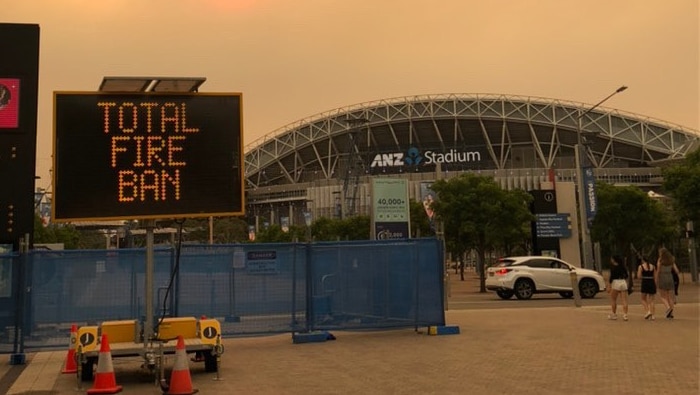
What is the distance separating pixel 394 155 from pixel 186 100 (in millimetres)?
95539

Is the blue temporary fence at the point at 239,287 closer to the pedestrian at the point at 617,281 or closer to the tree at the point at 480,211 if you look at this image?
the pedestrian at the point at 617,281

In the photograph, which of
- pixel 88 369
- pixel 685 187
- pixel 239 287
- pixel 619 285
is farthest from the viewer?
pixel 685 187

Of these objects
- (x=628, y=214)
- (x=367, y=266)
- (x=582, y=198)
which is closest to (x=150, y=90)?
(x=367, y=266)

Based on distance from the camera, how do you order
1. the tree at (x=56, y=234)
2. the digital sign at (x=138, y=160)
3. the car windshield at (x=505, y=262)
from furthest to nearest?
the tree at (x=56, y=234) < the car windshield at (x=505, y=262) < the digital sign at (x=138, y=160)

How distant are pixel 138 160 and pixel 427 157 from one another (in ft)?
312

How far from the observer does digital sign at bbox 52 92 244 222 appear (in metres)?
8.71

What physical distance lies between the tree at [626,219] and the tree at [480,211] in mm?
6531

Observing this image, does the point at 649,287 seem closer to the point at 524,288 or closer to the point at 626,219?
the point at 524,288

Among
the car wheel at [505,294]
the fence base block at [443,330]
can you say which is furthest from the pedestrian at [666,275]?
the car wheel at [505,294]

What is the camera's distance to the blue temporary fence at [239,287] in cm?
1193

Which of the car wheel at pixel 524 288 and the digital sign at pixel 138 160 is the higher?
the digital sign at pixel 138 160

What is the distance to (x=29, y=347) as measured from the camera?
38.4 ft

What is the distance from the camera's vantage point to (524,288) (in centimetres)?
2612

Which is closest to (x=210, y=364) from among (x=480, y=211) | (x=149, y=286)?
(x=149, y=286)
